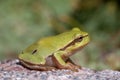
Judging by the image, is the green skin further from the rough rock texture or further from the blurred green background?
the blurred green background

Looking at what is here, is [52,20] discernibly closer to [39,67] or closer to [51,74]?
[39,67]

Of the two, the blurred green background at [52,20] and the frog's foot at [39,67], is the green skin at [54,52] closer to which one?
the frog's foot at [39,67]

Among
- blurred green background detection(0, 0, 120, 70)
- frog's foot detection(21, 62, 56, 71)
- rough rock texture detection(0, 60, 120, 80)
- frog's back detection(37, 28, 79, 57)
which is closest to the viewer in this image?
rough rock texture detection(0, 60, 120, 80)

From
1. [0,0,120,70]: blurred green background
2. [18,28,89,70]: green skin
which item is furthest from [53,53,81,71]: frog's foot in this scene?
[0,0,120,70]: blurred green background

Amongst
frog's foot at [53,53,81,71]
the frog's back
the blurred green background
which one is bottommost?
frog's foot at [53,53,81,71]

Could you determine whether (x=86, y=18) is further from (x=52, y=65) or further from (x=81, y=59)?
(x=52, y=65)

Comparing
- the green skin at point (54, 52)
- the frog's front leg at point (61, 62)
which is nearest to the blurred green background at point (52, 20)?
the green skin at point (54, 52)
